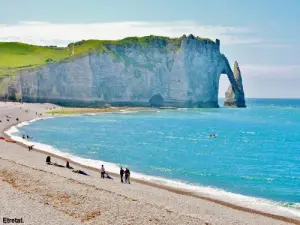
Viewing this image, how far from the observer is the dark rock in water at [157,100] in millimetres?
153900

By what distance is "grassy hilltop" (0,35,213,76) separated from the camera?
150m

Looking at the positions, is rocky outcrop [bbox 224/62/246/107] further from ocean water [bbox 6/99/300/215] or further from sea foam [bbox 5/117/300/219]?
sea foam [bbox 5/117/300/219]

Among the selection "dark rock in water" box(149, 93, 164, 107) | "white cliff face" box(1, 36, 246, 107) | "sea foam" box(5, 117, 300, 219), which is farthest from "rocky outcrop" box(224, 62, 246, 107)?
"sea foam" box(5, 117, 300, 219)

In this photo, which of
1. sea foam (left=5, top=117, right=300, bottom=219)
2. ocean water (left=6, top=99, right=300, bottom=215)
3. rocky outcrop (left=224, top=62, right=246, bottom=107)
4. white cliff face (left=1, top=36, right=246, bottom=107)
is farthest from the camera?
rocky outcrop (left=224, top=62, right=246, bottom=107)

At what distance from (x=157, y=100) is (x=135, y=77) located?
11.7 metres

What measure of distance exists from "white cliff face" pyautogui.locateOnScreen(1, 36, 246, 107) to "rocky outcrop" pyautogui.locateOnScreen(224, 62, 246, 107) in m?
11.0

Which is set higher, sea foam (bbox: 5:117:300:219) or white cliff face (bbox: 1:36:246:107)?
white cliff face (bbox: 1:36:246:107)

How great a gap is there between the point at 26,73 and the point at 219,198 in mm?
116381

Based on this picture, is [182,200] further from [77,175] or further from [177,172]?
[177,172]

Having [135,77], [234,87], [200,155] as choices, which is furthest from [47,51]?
[200,155]

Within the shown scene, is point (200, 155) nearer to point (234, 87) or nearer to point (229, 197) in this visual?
point (229, 197)

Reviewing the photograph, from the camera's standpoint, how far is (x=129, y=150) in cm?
5272

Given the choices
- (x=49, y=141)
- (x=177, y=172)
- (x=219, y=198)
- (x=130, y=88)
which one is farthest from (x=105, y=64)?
(x=219, y=198)

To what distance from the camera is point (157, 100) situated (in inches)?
6117
